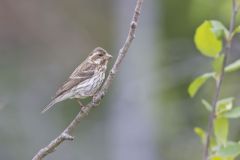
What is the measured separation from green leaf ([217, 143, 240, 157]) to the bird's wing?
261 cm

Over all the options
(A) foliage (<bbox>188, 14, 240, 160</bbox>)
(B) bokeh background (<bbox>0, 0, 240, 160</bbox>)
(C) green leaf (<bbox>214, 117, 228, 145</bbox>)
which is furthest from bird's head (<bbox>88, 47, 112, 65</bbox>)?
(B) bokeh background (<bbox>0, 0, 240, 160</bbox>)

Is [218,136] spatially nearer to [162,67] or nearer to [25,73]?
[162,67]

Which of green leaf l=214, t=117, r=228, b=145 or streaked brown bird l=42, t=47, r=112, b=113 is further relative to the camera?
streaked brown bird l=42, t=47, r=112, b=113

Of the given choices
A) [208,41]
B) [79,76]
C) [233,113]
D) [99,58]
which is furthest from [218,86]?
[79,76]

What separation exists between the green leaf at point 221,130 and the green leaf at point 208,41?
0.33 m

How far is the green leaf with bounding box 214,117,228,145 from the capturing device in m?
4.07

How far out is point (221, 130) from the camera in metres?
4.08

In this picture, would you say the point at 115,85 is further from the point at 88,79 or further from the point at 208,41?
the point at 208,41

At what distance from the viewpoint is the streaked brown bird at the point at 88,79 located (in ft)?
20.5

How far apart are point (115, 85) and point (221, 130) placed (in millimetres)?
9262

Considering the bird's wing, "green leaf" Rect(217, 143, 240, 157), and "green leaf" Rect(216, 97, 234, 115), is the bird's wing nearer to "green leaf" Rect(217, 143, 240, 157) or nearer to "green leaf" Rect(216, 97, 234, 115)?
"green leaf" Rect(216, 97, 234, 115)

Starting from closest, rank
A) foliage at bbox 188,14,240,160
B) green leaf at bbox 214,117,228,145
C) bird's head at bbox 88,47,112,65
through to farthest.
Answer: foliage at bbox 188,14,240,160 < green leaf at bbox 214,117,228,145 < bird's head at bbox 88,47,112,65

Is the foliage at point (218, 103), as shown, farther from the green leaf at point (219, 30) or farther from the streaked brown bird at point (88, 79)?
the streaked brown bird at point (88, 79)

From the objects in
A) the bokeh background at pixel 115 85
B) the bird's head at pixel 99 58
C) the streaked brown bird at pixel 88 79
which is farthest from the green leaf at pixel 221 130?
the bokeh background at pixel 115 85
